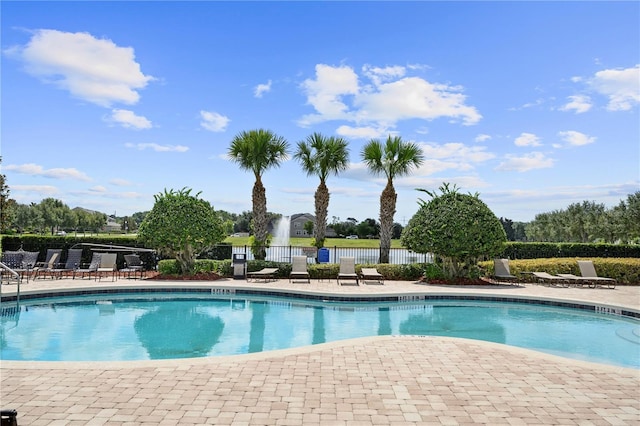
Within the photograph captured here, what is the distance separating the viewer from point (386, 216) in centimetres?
2027

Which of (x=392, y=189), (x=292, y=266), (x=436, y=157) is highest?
(x=436, y=157)

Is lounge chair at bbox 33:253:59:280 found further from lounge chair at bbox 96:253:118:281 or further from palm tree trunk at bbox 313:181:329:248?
palm tree trunk at bbox 313:181:329:248

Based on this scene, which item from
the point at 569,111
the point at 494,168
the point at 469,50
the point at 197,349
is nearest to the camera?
the point at 197,349

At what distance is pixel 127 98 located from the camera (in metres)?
14.4

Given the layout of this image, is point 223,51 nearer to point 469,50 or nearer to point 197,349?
point 469,50

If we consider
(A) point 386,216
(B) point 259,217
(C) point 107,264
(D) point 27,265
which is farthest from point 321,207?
(D) point 27,265

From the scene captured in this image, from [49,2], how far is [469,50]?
1164 centimetres

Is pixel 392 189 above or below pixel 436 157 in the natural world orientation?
below

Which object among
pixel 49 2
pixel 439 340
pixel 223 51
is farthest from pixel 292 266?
pixel 49 2

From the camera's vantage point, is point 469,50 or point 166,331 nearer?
point 166,331

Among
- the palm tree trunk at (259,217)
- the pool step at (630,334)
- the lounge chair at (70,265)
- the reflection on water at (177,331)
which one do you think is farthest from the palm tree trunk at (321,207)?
the pool step at (630,334)

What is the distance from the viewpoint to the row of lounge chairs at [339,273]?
16.0 metres

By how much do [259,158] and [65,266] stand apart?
9.14 m

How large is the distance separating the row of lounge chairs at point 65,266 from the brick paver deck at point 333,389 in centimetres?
1163
